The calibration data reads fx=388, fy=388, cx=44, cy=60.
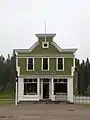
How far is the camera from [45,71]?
4869cm

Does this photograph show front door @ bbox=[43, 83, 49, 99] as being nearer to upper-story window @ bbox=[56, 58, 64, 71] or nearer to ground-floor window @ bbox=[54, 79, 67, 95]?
ground-floor window @ bbox=[54, 79, 67, 95]

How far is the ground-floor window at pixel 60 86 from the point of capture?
160 feet

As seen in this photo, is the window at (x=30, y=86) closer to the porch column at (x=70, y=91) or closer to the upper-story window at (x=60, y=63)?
the upper-story window at (x=60, y=63)

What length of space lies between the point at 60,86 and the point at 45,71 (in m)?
2.68

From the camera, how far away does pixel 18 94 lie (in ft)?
158

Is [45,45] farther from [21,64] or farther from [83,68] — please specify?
[83,68]

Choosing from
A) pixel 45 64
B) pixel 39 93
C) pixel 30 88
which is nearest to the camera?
pixel 39 93

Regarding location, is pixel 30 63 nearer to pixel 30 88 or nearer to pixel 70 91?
pixel 30 88

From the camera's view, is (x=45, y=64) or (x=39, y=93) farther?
(x=45, y=64)

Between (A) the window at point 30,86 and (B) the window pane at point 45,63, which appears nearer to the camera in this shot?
(A) the window at point 30,86

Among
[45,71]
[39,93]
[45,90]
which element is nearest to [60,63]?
[45,71]

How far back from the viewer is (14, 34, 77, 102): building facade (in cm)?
4834

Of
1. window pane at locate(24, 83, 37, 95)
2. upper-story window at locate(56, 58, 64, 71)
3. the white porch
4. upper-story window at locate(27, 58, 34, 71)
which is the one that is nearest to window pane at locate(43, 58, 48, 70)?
upper-story window at locate(56, 58, 64, 71)

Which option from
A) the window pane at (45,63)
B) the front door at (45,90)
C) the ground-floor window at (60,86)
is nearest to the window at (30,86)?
the front door at (45,90)
